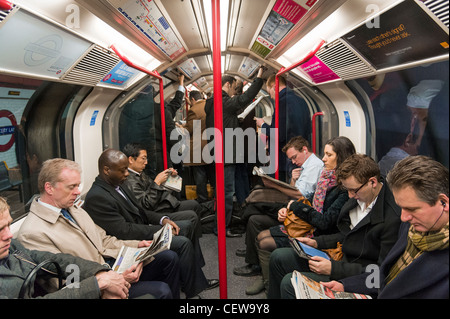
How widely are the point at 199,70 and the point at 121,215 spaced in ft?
4.73

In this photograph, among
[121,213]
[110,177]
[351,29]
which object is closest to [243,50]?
[351,29]

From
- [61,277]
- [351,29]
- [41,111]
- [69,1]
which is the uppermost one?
[69,1]

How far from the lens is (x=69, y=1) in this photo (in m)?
1.79

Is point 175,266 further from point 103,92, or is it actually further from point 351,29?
point 351,29

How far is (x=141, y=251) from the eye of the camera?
7.06 feet

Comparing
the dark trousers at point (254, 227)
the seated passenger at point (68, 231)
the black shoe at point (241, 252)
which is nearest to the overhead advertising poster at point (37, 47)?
the seated passenger at point (68, 231)

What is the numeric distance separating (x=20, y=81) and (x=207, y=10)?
4.87 ft

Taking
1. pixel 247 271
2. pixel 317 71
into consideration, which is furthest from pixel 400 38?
pixel 247 271

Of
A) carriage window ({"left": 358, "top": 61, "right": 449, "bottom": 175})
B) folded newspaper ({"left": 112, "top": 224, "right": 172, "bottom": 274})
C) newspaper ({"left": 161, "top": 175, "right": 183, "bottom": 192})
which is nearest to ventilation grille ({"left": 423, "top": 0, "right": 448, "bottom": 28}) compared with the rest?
carriage window ({"left": 358, "top": 61, "right": 449, "bottom": 175})

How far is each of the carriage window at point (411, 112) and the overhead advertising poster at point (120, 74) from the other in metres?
1.97

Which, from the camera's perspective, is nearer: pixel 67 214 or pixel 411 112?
pixel 411 112

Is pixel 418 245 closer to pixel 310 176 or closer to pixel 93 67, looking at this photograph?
pixel 310 176
